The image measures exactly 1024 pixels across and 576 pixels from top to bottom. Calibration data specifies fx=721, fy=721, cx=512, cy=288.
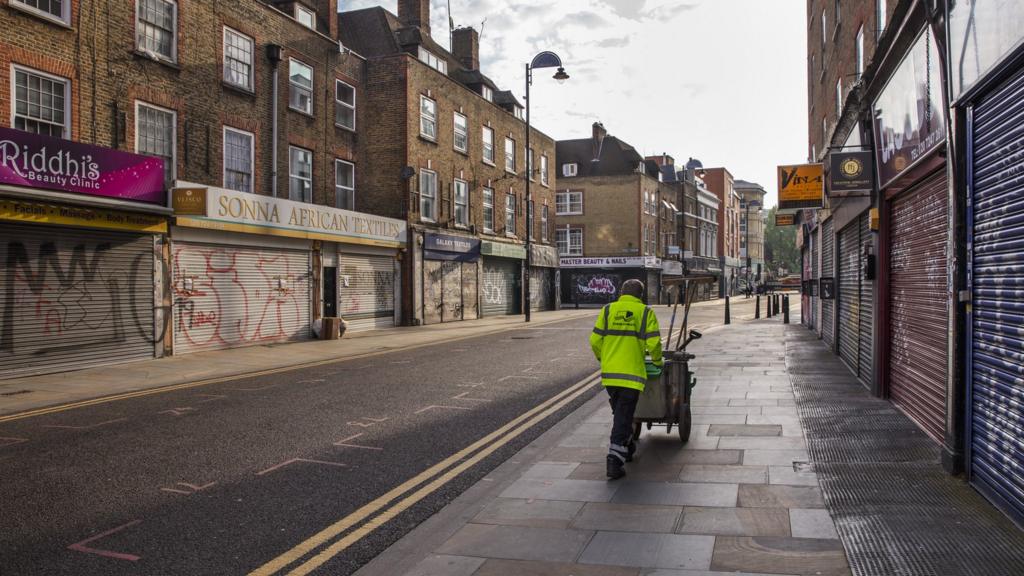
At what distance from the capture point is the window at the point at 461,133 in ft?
98.6

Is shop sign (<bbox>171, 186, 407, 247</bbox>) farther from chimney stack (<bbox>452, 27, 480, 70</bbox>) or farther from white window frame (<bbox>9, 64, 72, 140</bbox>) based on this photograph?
chimney stack (<bbox>452, 27, 480, 70</bbox>)

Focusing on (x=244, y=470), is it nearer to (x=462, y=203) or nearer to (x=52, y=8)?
(x=52, y=8)

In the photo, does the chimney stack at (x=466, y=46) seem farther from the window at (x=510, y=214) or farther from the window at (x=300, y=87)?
the window at (x=300, y=87)

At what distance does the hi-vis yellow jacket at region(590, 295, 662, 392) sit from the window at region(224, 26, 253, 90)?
15498mm

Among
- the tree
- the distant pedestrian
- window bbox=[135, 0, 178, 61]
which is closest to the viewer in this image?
the distant pedestrian

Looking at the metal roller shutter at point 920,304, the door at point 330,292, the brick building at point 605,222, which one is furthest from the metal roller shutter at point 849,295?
the brick building at point 605,222

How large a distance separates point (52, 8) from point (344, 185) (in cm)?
1054

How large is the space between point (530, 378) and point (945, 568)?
840 centimetres

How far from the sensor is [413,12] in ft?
102

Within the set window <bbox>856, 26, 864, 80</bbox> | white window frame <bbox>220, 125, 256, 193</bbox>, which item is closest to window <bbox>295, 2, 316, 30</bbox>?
white window frame <bbox>220, 125, 256, 193</bbox>

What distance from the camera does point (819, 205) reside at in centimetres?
1543

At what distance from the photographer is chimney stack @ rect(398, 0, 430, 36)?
3089 centimetres

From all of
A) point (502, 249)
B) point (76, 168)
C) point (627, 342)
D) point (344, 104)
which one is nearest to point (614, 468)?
point (627, 342)

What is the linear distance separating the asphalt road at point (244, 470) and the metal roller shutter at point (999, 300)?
3695 mm
